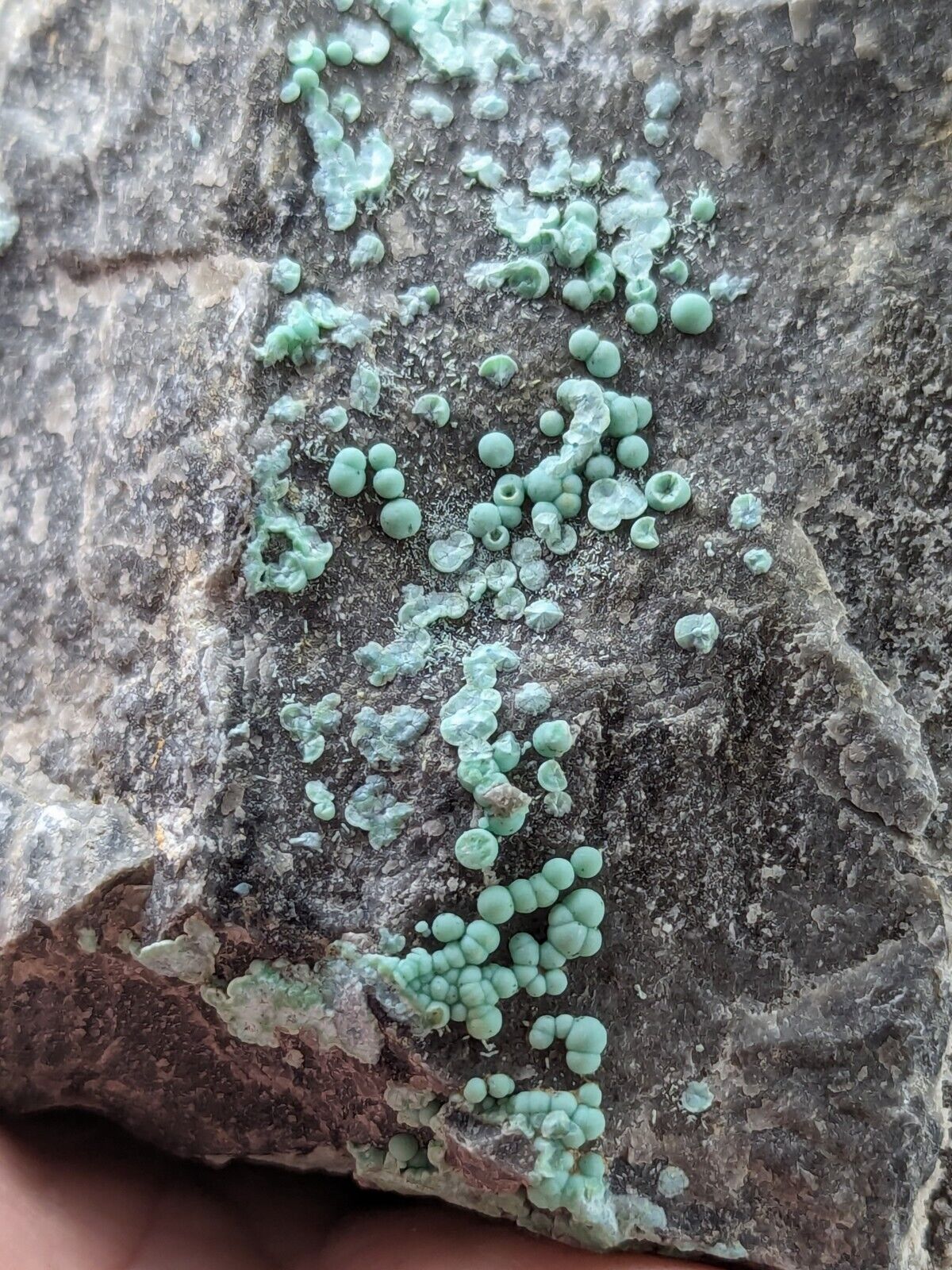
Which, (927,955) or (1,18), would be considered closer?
(927,955)

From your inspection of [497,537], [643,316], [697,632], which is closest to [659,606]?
[697,632]

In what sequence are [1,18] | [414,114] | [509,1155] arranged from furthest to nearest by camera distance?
1. [1,18]
2. [414,114]
3. [509,1155]

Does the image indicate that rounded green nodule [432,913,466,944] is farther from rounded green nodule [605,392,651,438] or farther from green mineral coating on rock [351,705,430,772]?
rounded green nodule [605,392,651,438]

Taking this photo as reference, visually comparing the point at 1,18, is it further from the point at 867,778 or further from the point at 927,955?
the point at 927,955

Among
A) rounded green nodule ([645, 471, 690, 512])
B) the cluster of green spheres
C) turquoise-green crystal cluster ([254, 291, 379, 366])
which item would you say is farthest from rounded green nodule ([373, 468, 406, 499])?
rounded green nodule ([645, 471, 690, 512])

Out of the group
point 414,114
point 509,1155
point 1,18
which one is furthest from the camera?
point 1,18

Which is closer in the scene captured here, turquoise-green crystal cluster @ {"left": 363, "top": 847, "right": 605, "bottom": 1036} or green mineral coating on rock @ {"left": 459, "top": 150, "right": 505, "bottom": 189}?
turquoise-green crystal cluster @ {"left": 363, "top": 847, "right": 605, "bottom": 1036}

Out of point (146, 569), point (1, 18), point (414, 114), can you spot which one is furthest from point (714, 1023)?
point (1, 18)

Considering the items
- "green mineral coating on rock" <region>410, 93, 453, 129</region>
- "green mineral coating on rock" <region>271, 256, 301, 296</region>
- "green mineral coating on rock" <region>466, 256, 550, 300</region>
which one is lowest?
"green mineral coating on rock" <region>271, 256, 301, 296</region>
